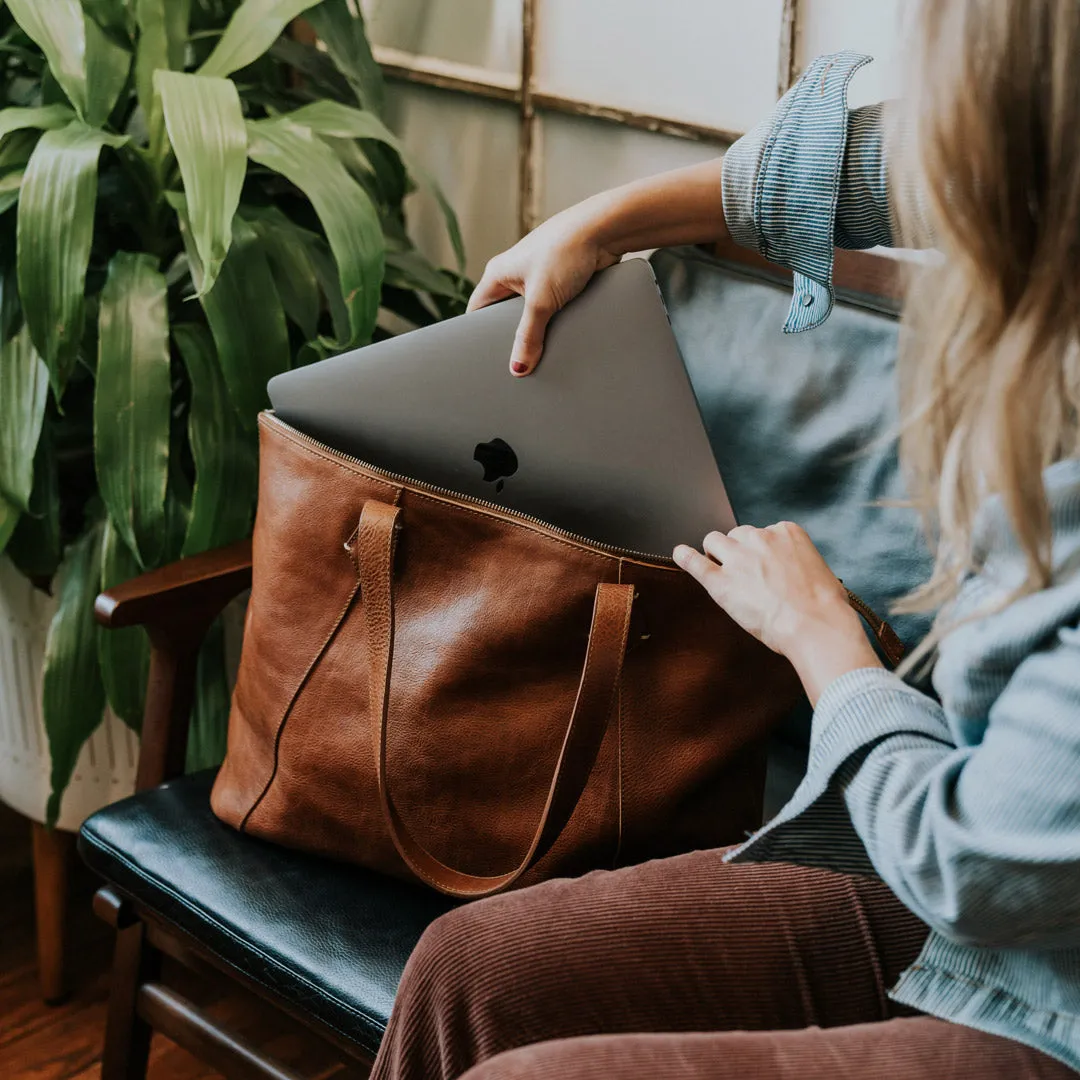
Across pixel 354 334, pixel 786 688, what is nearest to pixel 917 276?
pixel 786 688

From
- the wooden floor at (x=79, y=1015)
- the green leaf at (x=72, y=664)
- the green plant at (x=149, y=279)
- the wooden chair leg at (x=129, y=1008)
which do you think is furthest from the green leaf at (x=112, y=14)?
the wooden floor at (x=79, y=1015)

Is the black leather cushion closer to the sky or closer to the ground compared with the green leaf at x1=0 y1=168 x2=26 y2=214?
closer to the ground

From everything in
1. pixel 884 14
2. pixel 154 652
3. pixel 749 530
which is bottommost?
pixel 154 652

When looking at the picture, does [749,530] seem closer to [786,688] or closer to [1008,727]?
[786,688]

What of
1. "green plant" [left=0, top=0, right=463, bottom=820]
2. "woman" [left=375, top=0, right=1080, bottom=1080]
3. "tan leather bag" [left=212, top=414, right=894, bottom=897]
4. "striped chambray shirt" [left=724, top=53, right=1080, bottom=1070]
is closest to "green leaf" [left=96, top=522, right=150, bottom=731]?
"green plant" [left=0, top=0, right=463, bottom=820]

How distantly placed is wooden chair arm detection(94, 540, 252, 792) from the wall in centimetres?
67

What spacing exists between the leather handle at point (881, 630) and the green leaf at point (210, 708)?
0.74m

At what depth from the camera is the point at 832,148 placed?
0.96 metres

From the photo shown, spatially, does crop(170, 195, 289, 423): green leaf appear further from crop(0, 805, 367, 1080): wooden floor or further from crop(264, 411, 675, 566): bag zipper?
crop(0, 805, 367, 1080): wooden floor

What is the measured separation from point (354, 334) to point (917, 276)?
0.64 meters

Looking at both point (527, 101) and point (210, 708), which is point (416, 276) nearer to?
point (527, 101)

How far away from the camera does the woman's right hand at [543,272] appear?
3.20 feet

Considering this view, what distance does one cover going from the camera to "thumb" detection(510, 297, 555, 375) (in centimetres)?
97

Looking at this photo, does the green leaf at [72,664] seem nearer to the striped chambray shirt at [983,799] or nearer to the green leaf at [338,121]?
the green leaf at [338,121]
